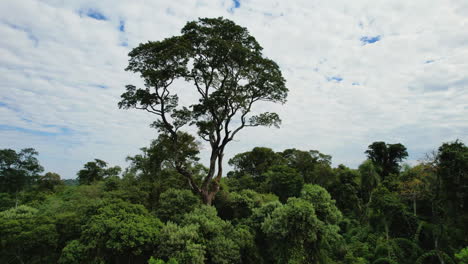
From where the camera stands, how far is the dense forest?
1195cm

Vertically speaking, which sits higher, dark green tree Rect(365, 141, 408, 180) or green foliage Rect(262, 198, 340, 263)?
dark green tree Rect(365, 141, 408, 180)

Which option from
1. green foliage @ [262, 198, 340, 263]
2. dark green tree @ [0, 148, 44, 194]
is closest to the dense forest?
green foliage @ [262, 198, 340, 263]

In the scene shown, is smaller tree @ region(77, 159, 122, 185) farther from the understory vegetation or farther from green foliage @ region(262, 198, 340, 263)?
green foliage @ region(262, 198, 340, 263)

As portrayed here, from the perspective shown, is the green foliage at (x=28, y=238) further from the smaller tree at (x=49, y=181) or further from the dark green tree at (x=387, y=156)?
the dark green tree at (x=387, y=156)

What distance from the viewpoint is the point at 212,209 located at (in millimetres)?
14211

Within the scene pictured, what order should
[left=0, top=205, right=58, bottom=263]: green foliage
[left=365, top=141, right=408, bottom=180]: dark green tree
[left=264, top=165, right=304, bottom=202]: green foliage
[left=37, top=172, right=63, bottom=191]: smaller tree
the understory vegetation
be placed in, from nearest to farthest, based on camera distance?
the understory vegetation → [left=0, top=205, right=58, bottom=263]: green foliage → [left=264, top=165, right=304, bottom=202]: green foliage → [left=365, top=141, right=408, bottom=180]: dark green tree → [left=37, top=172, right=63, bottom=191]: smaller tree

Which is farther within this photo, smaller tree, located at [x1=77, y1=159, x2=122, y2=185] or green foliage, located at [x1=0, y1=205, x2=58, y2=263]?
smaller tree, located at [x1=77, y1=159, x2=122, y2=185]

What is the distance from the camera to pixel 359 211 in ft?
99.1

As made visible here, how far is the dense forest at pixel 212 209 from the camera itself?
1195 centimetres

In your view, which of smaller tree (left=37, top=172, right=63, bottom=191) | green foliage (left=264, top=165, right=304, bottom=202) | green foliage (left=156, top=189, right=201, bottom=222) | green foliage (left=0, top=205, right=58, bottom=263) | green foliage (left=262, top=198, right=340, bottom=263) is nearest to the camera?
green foliage (left=262, top=198, right=340, bottom=263)

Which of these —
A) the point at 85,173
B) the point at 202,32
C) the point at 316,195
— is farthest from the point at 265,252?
the point at 85,173

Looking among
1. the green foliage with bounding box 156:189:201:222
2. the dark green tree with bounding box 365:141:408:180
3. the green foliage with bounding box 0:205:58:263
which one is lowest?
the green foliage with bounding box 0:205:58:263

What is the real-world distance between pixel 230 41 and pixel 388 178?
86.5 ft

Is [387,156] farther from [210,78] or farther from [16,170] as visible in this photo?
[16,170]
